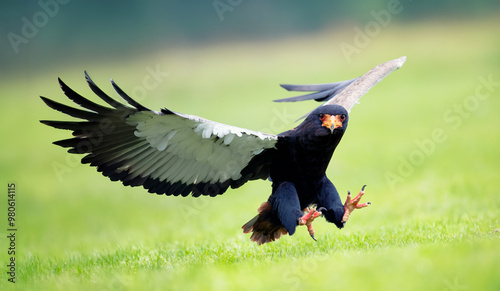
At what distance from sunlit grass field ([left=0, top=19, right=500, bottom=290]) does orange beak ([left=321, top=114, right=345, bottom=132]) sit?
1.05 metres

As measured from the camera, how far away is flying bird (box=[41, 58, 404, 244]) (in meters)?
5.35

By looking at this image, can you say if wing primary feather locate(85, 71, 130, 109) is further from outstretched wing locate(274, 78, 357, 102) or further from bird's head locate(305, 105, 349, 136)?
outstretched wing locate(274, 78, 357, 102)

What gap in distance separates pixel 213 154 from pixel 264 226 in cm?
88

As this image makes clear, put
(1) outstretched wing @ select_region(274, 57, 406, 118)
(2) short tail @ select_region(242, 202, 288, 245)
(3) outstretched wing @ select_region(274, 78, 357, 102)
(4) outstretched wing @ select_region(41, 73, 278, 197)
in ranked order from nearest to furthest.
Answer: (4) outstretched wing @ select_region(41, 73, 278, 197) < (2) short tail @ select_region(242, 202, 288, 245) < (1) outstretched wing @ select_region(274, 57, 406, 118) < (3) outstretched wing @ select_region(274, 78, 357, 102)

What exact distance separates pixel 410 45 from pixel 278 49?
464cm

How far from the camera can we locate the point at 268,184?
1301 centimetres

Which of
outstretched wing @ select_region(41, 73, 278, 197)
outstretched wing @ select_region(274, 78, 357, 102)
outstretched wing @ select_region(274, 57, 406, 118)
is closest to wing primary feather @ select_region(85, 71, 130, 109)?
outstretched wing @ select_region(41, 73, 278, 197)

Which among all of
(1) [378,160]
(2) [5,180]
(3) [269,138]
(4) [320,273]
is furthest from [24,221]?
(4) [320,273]

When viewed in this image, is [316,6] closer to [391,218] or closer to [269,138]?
[391,218]

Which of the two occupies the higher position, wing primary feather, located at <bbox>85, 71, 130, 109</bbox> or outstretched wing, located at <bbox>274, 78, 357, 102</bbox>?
outstretched wing, located at <bbox>274, 78, 357, 102</bbox>

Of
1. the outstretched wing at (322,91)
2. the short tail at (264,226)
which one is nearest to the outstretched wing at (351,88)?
the outstretched wing at (322,91)

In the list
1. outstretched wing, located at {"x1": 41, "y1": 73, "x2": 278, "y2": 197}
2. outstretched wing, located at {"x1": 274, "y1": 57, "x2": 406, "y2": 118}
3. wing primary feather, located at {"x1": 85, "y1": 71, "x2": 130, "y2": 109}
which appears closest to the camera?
wing primary feather, located at {"x1": 85, "y1": 71, "x2": 130, "y2": 109}

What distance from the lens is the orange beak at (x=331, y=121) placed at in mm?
5371

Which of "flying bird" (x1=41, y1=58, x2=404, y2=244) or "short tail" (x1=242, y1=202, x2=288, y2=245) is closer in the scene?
"flying bird" (x1=41, y1=58, x2=404, y2=244)
